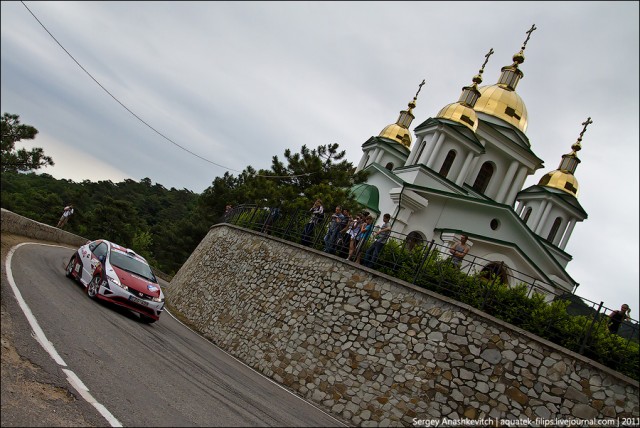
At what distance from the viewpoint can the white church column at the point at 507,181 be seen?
1222 inches

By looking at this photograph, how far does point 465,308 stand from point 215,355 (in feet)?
19.8

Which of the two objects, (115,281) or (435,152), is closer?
Answer: (115,281)

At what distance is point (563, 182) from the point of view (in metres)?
32.2

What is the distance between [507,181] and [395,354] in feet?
74.9

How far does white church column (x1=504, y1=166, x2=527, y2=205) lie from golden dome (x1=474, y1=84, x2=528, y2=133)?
2592 millimetres

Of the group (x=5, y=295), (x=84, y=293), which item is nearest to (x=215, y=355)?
(x=84, y=293)

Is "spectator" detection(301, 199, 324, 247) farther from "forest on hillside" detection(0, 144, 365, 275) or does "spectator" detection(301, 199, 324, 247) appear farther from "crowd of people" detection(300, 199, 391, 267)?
"forest on hillside" detection(0, 144, 365, 275)

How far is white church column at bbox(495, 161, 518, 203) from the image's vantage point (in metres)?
31.0

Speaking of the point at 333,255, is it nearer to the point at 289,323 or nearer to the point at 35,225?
the point at 289,323

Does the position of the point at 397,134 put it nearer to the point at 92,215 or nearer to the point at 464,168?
the point at 464,168

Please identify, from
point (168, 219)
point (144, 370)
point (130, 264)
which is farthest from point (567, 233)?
point (168, 219)

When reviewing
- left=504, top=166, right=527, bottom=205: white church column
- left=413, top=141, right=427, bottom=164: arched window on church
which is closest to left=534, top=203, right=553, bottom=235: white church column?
left=504, top=166, right=527, bottom=205: white church column

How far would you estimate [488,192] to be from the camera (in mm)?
31484

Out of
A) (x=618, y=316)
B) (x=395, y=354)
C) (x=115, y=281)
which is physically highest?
(x=618, y=316)
